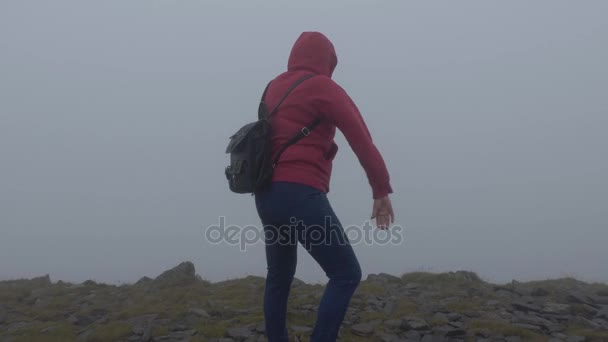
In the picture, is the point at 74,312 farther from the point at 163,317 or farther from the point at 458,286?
the point at 458,286

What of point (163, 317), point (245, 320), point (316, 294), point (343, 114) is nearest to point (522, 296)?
point (316, 294)

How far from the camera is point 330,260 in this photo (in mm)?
4188

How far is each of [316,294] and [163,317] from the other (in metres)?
2.42

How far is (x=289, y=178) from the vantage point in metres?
4.15

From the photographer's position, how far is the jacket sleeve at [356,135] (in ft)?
13.7

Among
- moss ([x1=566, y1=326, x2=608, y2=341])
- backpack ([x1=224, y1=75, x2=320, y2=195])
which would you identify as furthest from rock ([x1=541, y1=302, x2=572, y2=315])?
backpack ([x1=224, y1=75, x2=320, y2=195])

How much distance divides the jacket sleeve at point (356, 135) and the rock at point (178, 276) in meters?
7.60

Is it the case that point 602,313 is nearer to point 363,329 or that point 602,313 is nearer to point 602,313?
point 602,313

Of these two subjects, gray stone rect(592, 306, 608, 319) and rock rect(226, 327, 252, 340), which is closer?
rock rect(226, 327, 252, 340)

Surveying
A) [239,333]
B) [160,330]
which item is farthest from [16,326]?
[239,333]

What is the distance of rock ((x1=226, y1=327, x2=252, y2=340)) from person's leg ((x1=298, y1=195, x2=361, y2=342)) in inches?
114

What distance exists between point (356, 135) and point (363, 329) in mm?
3581

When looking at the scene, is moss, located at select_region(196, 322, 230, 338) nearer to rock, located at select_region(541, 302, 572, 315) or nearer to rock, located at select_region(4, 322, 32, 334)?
rock, located at select_region(4, 322, 32, 334)

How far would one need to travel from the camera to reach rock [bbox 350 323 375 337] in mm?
6871
